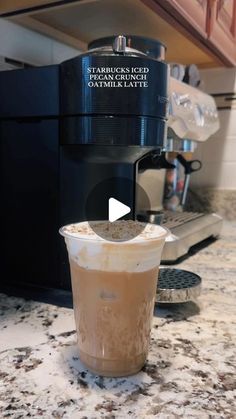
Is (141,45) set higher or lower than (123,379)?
higher

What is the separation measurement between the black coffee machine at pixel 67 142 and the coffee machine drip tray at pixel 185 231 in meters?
0.24

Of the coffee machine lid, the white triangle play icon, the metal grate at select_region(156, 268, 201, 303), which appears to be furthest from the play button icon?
the coffee machine lid

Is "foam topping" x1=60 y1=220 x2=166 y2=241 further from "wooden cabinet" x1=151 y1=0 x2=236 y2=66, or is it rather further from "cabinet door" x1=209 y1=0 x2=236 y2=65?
"cabinet door" x1=209 y1=0 x2=236 y2=65

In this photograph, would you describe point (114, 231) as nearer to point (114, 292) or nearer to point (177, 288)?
point (114, 292)

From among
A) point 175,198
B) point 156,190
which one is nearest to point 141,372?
point 156,190

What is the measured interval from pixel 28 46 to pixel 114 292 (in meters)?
0.66

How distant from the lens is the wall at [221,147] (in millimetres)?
1398

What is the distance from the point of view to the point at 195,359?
0.43 meters

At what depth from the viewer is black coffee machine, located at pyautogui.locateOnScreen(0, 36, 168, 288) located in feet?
1.58

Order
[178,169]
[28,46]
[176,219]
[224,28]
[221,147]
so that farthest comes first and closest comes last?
[221,147] < [178,169] < [224,28] < [176,219] < [28,46]

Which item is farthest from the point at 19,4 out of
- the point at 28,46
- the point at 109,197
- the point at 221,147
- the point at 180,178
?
the point at 221,147

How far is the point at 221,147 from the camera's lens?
1422mm

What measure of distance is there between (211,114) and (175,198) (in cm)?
28

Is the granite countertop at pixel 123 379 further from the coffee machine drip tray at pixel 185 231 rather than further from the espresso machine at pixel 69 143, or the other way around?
the coffee machine drip tray at pixel 185 231
